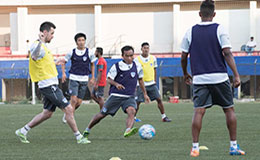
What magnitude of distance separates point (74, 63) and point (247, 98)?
21459mm

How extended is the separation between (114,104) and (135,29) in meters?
37.4

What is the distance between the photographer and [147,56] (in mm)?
14852

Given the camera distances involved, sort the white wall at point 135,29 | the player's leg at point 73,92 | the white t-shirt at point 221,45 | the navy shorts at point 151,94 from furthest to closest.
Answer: the white wall at point 135,29, the navy shorts at point 151,94, the player's leg at point 73,92, the white t-shirt at point 221,45

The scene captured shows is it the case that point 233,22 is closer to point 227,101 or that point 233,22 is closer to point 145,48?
point 145,48

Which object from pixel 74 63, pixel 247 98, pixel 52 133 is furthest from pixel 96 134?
pixel 247 98

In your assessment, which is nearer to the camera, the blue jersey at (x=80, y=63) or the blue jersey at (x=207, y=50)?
the blue jersey at (x=207, y=50)

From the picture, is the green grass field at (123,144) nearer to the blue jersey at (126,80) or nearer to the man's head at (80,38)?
the blue jersey at (126,80)

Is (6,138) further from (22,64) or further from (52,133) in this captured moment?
(22,64)

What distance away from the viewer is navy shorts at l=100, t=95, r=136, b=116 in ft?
32.8

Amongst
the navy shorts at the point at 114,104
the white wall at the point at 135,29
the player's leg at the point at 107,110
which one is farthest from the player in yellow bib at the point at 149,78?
the white wall at the point at 135,29

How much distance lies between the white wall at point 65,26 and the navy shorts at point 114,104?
123 feet

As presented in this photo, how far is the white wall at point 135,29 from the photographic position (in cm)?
4666

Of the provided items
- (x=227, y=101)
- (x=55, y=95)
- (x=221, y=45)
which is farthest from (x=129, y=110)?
(x=221, y=45)

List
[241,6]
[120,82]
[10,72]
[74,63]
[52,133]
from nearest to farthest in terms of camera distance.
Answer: [120,82] → [52,133] → [74,63] → [10,72] → [241,6]
